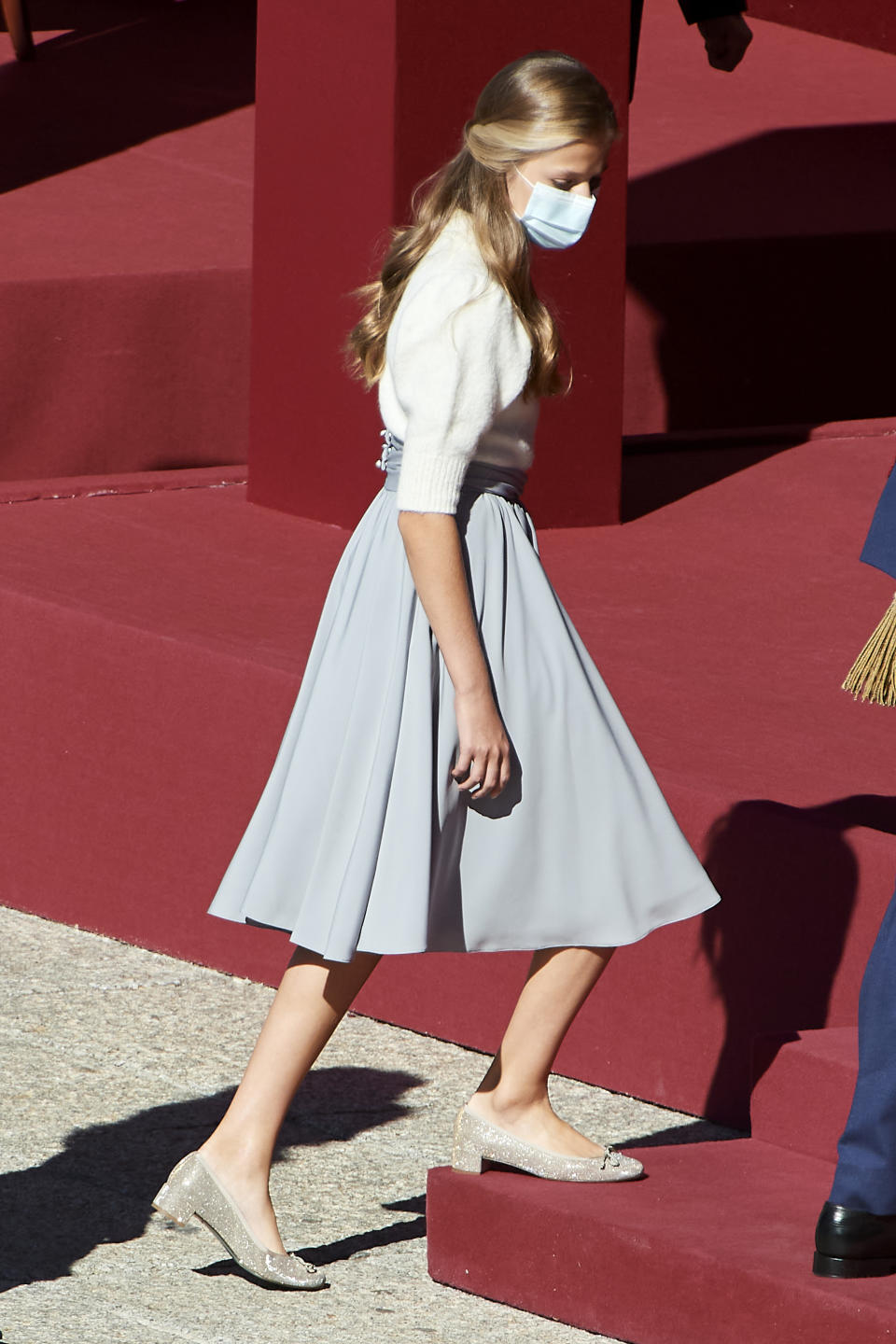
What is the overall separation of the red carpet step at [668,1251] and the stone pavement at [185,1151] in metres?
0.06

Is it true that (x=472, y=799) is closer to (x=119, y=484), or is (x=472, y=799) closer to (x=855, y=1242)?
(x=855, y=1242)

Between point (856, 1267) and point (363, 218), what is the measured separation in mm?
3541

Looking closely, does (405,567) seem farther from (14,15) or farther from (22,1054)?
(14,15)

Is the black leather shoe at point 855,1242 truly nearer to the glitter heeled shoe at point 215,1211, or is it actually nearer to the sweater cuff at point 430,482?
the glitter heeled shoe at point 215,1211

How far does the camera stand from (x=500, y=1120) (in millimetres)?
3713

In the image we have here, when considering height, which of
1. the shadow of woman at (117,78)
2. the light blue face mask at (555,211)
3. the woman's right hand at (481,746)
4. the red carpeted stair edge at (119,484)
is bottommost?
the shadow of woman at (117,78)

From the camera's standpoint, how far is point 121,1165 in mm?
4188

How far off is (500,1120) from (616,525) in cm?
313

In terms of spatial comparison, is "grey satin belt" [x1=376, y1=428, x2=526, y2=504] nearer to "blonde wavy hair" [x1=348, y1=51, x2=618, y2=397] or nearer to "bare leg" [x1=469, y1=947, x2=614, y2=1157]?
"blonde wavy hair" [x1=348, y1=51, x2=618, y2=397]

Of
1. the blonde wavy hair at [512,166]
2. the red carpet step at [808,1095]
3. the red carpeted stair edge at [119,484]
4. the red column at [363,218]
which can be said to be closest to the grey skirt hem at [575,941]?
the red carpet step at [808,1095]

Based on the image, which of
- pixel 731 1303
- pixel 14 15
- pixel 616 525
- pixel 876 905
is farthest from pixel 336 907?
pixel 14 15

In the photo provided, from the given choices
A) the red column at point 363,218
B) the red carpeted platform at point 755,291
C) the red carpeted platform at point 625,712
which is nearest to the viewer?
the red carpeted platform at point 625,712

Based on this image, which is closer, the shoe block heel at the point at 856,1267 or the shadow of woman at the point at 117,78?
the shoe block heel at the point at 856,1267

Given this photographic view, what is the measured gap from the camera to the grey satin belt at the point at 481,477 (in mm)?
3527
